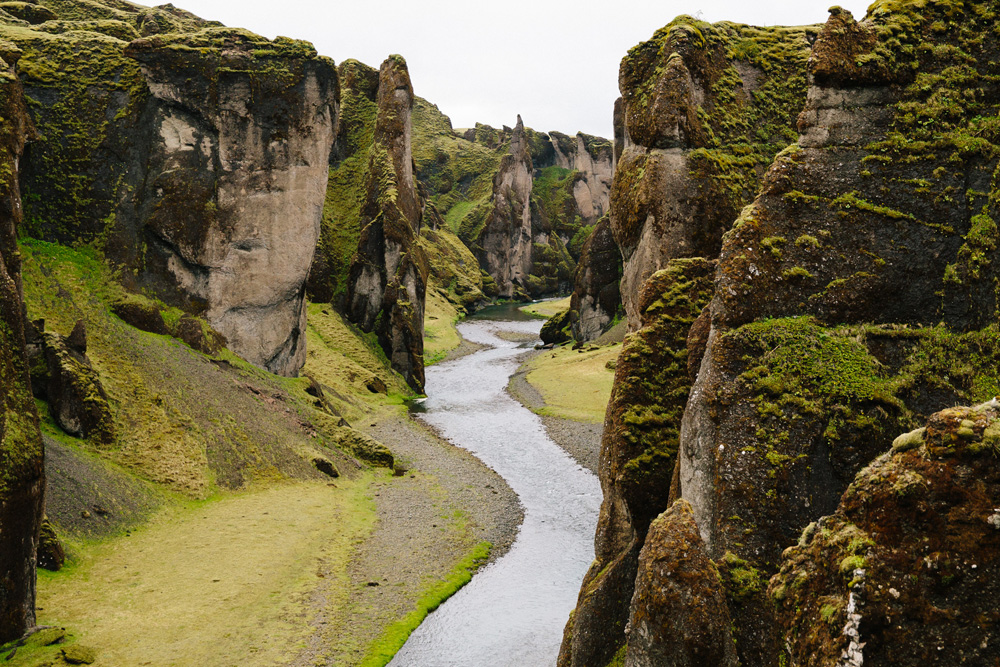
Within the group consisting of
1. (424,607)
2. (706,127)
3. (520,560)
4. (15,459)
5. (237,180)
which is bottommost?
(520,560)

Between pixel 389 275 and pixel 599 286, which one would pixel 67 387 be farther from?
pixel 599 286

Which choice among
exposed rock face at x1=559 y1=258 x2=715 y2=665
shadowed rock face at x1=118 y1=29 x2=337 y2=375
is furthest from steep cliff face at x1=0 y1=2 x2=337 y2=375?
exposed rock face at x1=559 y1=258 x2=715 y2=665

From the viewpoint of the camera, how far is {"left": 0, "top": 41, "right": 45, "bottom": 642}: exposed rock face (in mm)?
18359

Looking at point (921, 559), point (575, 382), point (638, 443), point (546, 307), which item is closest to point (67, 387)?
point (638, 443)

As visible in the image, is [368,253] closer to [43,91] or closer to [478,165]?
[43,91]

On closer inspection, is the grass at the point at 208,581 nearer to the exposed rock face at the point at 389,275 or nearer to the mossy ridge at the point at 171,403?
the mossy ridge at the point at 171,403

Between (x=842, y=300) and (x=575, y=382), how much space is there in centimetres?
5205

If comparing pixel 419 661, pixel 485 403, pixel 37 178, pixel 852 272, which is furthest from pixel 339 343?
pixel 852 272

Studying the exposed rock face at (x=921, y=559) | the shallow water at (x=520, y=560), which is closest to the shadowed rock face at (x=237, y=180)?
the shallow water at (x=520, y=560)

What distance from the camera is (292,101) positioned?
47.1 meters

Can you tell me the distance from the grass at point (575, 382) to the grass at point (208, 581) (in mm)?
26876

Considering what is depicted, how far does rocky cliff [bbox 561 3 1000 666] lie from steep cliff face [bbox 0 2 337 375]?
38472 millimetres

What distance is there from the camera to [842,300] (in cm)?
1269

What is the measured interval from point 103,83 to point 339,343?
95.7 ft
